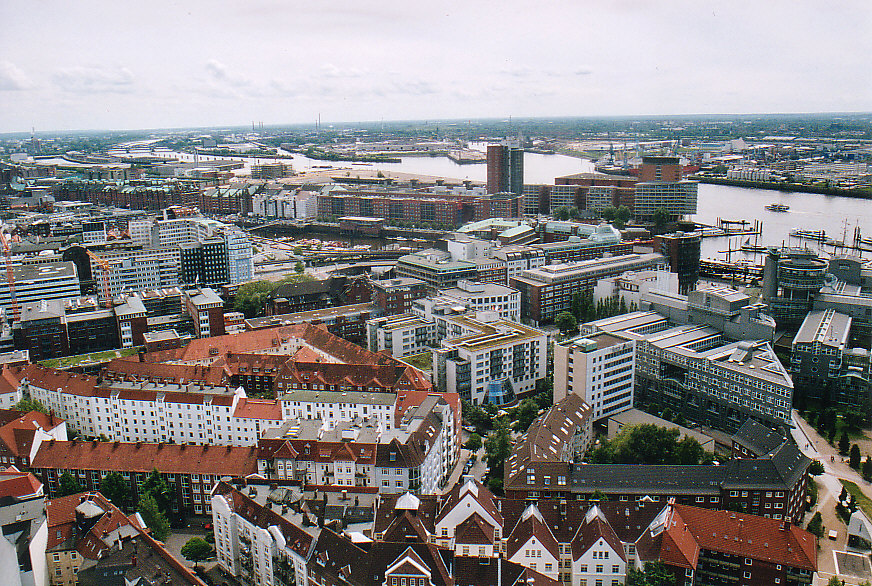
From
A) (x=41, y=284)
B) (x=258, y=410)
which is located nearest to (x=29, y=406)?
(x=258, y=410)

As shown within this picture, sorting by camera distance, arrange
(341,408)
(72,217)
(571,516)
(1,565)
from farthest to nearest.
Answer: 1. (72,217)
2. (341,408)
3. (571,516)
4. (1,565)

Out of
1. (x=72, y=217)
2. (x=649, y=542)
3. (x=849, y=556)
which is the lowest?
(x=849, y=556)

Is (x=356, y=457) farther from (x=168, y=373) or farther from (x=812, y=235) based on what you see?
(x=812, y=235)

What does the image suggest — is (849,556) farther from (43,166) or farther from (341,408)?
(43,166)

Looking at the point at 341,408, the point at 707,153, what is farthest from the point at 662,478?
the point at 707,153

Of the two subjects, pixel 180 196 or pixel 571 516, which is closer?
pixel 571 516

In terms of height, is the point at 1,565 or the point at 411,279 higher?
the point at 1,565
